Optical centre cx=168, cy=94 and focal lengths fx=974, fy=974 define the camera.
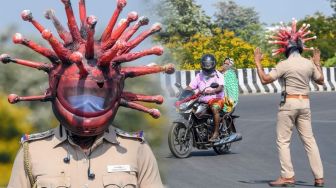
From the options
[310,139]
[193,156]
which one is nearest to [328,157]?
[193,156]

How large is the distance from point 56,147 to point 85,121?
0.21m

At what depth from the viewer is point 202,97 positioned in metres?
14.8

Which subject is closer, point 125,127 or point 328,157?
point 125,127

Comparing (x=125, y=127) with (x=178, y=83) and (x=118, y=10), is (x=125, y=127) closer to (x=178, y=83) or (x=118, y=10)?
(x=178, y=83)

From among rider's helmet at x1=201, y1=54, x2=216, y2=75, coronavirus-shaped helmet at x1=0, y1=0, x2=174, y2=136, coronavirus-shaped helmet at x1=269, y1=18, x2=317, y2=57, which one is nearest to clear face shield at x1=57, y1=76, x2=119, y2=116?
coronavirus-shaped helmet at x1=0, y1=0, x2=174, y2=136

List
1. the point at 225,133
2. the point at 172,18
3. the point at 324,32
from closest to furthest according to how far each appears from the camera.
Answer: the point at 172,18
the point at 225,133
the point at 324,32

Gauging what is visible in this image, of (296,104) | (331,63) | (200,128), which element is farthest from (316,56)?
(331,63)

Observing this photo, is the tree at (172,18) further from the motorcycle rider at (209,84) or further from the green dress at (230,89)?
the green dress at (230,89)

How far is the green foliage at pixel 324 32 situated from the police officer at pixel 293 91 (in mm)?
48331

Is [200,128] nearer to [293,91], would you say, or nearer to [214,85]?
[214,85]

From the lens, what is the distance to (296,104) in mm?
10844

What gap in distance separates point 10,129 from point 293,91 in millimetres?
7586

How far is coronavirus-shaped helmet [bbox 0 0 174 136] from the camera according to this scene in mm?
2781

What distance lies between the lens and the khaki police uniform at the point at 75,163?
294cm
